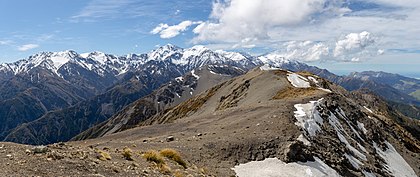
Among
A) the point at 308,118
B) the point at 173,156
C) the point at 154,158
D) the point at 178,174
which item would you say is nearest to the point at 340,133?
the point at 308,118

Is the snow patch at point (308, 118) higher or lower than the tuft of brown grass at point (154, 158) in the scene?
lower

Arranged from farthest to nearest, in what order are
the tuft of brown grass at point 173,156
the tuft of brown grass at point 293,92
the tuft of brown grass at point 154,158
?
the tuft of brown grass at point 293,92
the tuft of brown grass at point 173,156
the tuft of brown grass at point 154,158

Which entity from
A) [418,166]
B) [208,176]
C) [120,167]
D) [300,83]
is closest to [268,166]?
[208,176]

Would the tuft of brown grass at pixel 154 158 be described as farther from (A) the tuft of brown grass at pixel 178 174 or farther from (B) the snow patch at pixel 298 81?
(B) the snow patch at pixel 298 81

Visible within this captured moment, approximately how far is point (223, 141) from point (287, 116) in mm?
13732

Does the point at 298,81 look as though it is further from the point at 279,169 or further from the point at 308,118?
the point at 279,169

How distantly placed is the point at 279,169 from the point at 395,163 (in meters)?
32.4

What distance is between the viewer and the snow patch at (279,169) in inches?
1335

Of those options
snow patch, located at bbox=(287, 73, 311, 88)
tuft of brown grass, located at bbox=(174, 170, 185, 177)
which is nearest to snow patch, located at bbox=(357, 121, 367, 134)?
snow patch, located at bbox=(287, 73, 311, 88)

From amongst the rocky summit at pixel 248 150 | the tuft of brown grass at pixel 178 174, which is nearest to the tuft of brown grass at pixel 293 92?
the rocky summit at pixel 248 150

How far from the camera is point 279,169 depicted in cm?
3519

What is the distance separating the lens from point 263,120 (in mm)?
47844

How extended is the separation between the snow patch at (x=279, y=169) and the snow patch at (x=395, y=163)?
818 inches

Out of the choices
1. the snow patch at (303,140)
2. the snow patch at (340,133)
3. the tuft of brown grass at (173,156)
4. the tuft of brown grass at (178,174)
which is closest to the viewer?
the tuft of brown grass at (178,174)
